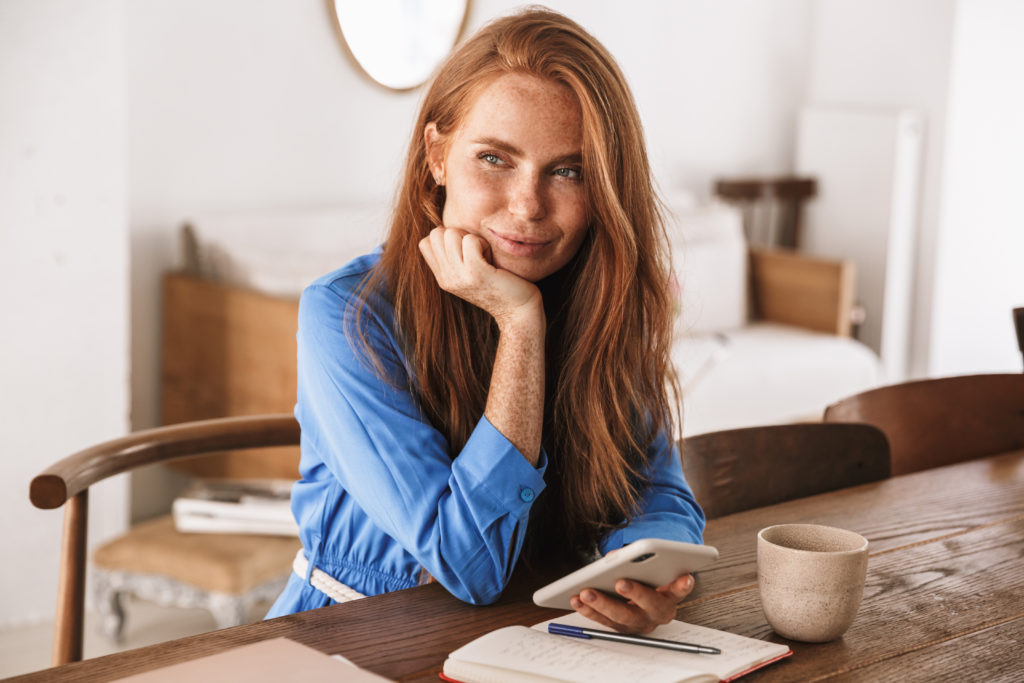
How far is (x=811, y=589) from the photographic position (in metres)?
0.94

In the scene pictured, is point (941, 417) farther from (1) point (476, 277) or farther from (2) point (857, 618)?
(1) point (476, 277)

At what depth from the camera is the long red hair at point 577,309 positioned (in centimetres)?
113

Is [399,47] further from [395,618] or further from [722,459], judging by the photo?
[395,618]

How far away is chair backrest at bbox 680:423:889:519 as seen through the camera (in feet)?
4.47

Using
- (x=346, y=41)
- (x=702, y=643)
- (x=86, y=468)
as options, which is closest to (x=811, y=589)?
(x=702, y=643)

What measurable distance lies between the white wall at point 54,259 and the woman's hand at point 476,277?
5.33 feet

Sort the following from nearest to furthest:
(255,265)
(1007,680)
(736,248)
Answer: (1007,680) → (255,265) → (736,248)

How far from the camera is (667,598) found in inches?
38.6

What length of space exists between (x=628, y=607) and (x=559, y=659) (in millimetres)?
96

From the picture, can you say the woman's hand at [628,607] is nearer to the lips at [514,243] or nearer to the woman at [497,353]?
the woman at [497,353]

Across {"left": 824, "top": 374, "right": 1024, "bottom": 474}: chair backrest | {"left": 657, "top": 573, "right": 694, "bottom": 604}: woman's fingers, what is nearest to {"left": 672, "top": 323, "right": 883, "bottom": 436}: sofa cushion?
{"left": 824, "top": 374, "right": 1024, "bottom": 474}: chair backrest

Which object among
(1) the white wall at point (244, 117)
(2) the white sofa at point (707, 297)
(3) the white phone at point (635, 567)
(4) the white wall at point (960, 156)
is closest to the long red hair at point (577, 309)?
(3) the white phone at point (635, 567)

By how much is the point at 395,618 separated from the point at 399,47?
9.67 feet

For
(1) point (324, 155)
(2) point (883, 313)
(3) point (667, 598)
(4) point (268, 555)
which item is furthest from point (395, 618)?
(2) point (883, 313)
